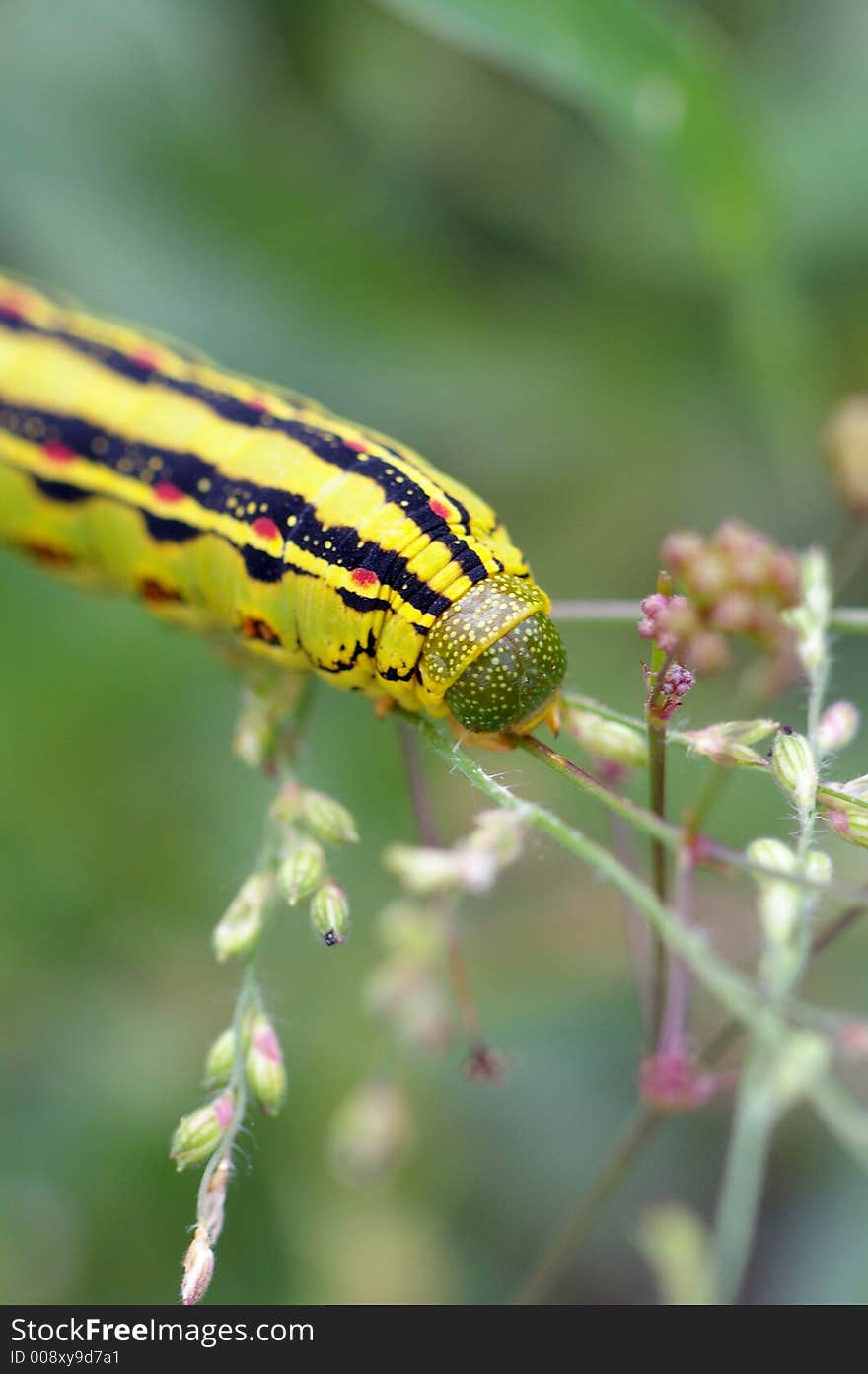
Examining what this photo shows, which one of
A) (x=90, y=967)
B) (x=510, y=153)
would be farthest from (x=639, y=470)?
(x=90, y=967)

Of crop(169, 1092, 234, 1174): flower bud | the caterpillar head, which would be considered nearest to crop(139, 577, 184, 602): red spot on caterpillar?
the caterpillar head

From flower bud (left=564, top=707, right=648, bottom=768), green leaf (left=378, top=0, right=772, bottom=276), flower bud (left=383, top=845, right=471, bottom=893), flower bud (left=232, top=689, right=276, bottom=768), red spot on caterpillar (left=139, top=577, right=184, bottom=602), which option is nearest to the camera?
flower bud (left=383, top=845, right=471, bottom=893)

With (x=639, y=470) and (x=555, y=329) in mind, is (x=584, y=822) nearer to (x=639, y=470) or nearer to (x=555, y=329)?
(x=639, y=470)

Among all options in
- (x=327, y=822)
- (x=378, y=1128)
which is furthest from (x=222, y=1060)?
(x=378, y=1128)

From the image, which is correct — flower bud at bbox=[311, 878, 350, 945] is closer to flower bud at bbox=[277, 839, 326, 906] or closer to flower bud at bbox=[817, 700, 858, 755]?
flower bud at bbox=[277, 839, 326, 906]

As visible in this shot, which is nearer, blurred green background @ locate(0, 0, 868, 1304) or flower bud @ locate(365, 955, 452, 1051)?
flower bud @ locate(365, 955, 452, 1051)

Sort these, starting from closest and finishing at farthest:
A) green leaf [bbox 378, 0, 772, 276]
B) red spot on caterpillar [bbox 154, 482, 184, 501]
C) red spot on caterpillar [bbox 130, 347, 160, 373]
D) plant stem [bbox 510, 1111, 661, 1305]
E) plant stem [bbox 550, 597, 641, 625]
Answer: plant stem [bbox 510, 1111, 661, 1305] → plant stem [bbox 550, 597, 641, 625] → red spot on caterpillar [bbox 154, 482, 184, 501] → red spot on caterpillar [bbox 130, 347, 160, 373] → green leaf [bbox 378, 0, 772, 276]

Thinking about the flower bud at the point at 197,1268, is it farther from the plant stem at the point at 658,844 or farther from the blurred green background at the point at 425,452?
the blurred green background at the point at 425,452
